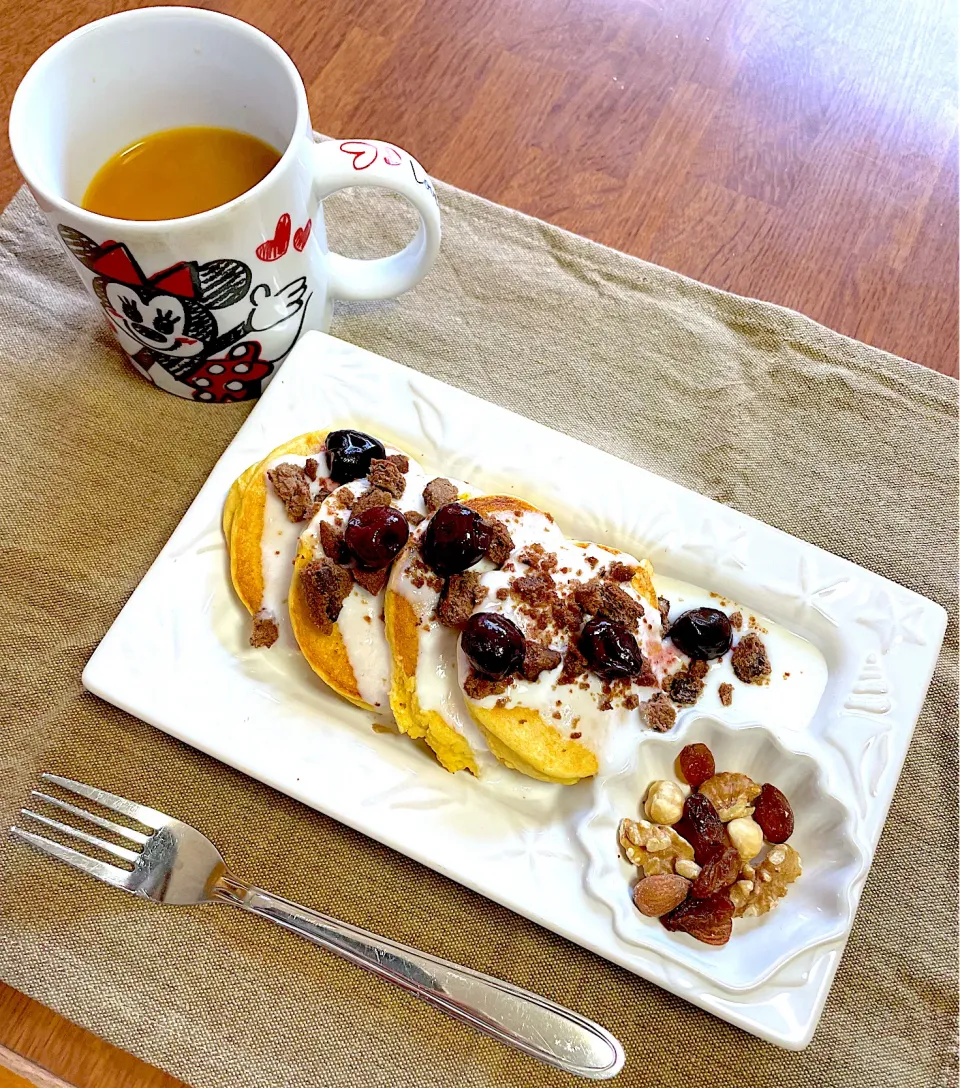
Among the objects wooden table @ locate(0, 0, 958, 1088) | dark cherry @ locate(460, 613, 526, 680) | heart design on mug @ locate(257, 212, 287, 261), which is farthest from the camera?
wooden table @ locate(0, 0, 958, 1088)

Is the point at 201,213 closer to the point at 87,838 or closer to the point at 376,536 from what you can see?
the point at 376,536

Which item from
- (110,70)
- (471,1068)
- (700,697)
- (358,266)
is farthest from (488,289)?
(471,1068)

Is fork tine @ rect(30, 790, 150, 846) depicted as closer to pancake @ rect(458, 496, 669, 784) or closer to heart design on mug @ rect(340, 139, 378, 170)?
pancake @ rect(458, 496, 669, 784)

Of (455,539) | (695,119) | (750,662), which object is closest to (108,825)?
(455,539)

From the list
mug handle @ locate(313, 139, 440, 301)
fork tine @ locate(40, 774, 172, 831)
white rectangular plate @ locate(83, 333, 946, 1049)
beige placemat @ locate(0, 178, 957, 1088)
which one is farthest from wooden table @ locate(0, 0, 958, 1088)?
fork tine @ locate(40, 774, 172, 831)

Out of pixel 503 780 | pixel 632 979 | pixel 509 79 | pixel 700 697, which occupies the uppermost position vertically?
pixel 509 79

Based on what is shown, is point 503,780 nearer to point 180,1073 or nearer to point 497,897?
point 497,897
